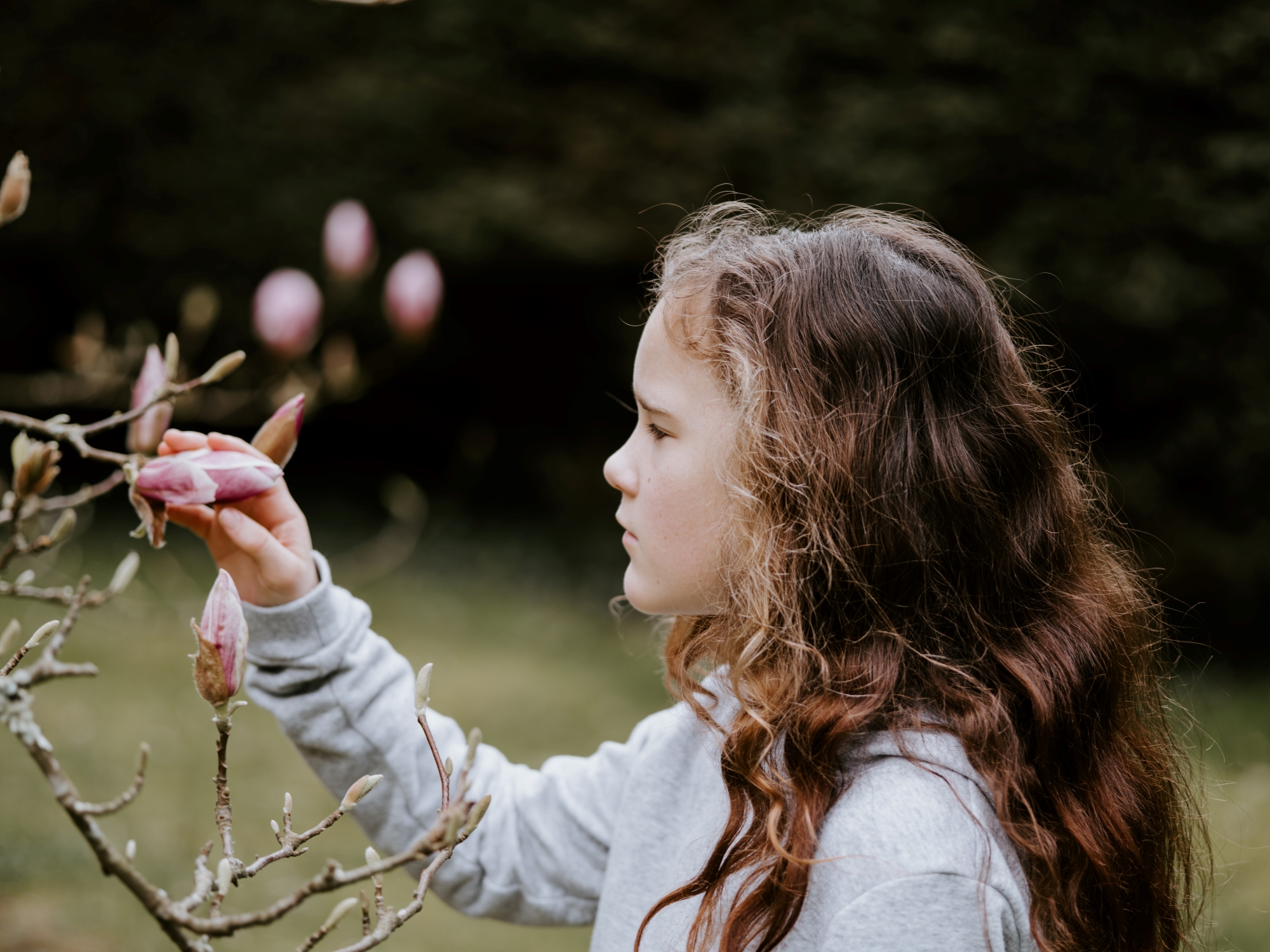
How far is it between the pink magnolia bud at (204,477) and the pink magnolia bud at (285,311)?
2.05 ft

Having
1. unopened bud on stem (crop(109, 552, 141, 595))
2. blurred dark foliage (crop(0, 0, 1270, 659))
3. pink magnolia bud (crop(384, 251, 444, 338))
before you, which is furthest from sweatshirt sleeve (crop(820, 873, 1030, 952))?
blurred dark foliage (crop(0, 0, 1270, 659))

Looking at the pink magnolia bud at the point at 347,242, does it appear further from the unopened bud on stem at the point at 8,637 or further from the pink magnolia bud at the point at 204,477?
the unopened bud on stem at the point at 8,637

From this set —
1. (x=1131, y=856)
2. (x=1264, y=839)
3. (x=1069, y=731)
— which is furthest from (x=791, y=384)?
(x=1264, y=839)

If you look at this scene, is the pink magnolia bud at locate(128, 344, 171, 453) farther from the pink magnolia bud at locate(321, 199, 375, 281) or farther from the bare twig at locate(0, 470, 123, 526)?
the pink magnolia bud at locate(321, 199, 375, 281)

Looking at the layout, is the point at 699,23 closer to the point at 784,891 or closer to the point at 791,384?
the point at 791,384

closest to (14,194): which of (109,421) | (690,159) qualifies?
(109,421)

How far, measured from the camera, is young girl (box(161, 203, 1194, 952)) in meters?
0.77

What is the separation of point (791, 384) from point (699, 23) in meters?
2.55

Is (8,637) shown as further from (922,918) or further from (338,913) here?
(922,918)

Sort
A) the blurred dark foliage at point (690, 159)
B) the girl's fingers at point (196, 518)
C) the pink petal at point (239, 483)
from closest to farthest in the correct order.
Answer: the pink petal at point (239, 483) → the girl's fingers at point (196, 518) → the blurred dark foliage at point (690, 159)

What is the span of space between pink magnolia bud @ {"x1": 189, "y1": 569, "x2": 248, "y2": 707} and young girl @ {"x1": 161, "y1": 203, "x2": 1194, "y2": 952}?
21 centimetres

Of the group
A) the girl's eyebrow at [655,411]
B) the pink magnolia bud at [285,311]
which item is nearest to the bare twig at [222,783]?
the girl's eyebrow at [655,411]

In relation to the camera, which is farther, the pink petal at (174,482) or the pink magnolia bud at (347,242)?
the pink magnolia bud at (347,242)

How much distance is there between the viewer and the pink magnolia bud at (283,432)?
0.73 meters
